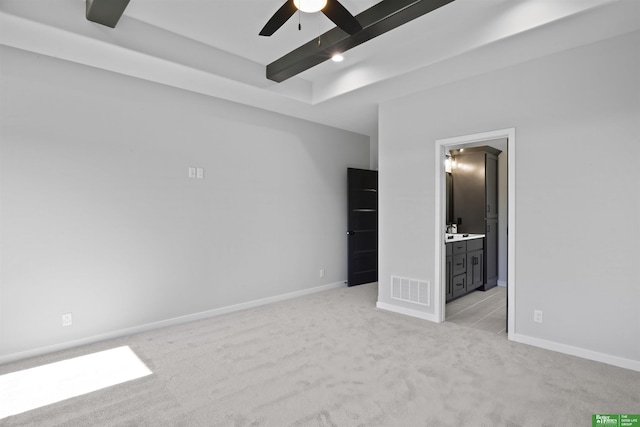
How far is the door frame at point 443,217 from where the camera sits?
3.40 meters

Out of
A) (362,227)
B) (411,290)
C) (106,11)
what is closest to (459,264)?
(411,290)

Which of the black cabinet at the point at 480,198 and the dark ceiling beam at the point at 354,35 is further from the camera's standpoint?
the black cabinet at the point at 480,198

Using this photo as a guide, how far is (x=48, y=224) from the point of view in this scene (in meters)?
3.19

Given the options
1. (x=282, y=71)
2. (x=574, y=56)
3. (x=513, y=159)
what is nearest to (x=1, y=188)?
(x=282, y=71)

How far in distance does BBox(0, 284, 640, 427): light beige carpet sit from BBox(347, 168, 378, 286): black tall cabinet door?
2.18 meters

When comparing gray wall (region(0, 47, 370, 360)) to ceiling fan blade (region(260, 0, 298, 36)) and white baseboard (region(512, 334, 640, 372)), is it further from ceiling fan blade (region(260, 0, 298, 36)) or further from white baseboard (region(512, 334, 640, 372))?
white baseboard (region(512, 334, 640, 372))

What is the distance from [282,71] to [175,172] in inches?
66.4

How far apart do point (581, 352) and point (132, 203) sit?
14.9 feet

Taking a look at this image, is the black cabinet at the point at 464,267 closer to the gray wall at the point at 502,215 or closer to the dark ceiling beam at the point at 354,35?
the gray wall at the point at 502,215

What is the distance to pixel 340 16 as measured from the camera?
7.41 ft

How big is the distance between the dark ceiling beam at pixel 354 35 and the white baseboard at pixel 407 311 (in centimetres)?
303

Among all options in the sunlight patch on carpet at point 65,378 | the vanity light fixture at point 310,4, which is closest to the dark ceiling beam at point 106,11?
the vanity light fixture at point 310,4

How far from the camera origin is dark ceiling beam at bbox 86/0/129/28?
2613 mm

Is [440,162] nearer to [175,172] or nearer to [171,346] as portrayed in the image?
[175,172]
